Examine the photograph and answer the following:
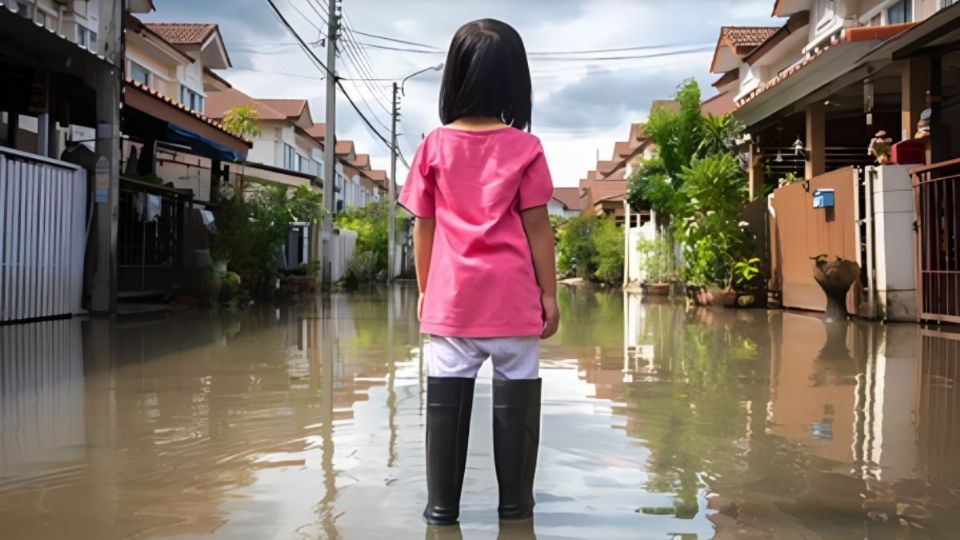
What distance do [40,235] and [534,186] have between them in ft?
30.7

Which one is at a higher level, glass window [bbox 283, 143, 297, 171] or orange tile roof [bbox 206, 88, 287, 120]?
orange tile roof [bbox 206, 88, 287, 120]

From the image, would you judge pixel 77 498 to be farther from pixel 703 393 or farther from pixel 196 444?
pixel 703 393

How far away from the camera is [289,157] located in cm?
4047

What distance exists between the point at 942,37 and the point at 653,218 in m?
13.6

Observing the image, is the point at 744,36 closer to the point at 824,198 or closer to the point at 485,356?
the point at 824,198

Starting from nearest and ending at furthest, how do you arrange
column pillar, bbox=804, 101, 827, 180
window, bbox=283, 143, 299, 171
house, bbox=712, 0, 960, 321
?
house, bbox=712, 0, 960, 321, column pillar, bbox=804, 101, 827, 180, window, bbox=283, 143, 299, 171

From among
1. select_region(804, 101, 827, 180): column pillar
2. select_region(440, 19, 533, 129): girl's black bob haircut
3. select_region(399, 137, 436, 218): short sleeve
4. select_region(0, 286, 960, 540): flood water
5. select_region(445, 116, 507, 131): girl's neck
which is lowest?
select_region(0, 286, 960, 540): flood water

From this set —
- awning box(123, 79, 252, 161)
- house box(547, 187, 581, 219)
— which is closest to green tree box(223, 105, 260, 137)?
awning box(123, 79, 252, 161)

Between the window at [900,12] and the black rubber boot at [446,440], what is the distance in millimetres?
17602

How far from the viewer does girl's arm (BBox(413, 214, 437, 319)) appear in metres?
2.76

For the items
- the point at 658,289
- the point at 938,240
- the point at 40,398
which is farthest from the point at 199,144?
the point at 658,289

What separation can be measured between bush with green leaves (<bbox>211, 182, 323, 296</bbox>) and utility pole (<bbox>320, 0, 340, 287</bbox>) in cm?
397

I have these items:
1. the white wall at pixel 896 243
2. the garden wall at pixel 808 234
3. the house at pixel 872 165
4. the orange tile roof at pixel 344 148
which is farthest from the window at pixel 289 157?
the white wall at pixel 896 243

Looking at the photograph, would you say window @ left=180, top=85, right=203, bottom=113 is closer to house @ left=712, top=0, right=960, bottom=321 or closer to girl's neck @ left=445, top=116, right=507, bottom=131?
house @ left=712, top=0, right=960, bottom=321
